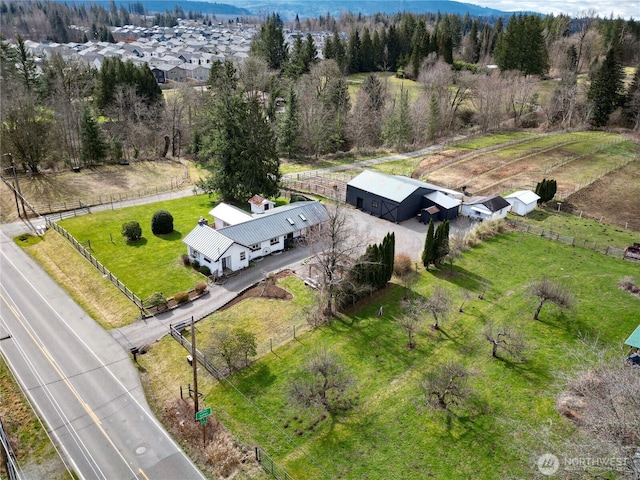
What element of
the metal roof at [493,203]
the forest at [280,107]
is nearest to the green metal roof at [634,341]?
the metal roof at [493,203]

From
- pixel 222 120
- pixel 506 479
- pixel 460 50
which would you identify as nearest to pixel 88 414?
pixel 506 479

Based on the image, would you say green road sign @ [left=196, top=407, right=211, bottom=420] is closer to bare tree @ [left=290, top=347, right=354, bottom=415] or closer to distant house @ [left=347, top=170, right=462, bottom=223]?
bare tree @ [left=290, top=347, right=354, bottom=415]

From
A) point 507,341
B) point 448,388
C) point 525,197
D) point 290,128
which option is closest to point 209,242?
point 448,388

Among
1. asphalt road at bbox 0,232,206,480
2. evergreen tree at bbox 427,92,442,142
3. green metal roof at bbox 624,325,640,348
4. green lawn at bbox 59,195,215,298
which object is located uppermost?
evergreen tree at bbox 427,92,442,142

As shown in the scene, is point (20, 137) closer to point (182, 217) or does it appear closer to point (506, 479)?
point (182, 217)

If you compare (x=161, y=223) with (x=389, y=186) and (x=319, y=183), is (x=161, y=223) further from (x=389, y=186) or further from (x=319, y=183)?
(x=389, y=186)

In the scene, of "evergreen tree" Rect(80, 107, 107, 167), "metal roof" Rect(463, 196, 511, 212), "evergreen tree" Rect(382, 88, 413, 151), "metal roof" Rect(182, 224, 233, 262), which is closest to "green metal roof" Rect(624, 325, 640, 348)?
"metal roof" Rect(463, 196, 511, 212)
